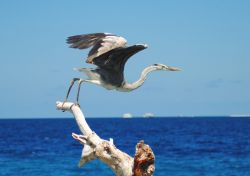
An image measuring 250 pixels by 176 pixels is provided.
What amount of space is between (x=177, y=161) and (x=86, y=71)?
3219 centimetres

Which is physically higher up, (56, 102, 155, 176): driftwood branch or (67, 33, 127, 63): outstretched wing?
(67, 33, 127, 63): outstretched wing

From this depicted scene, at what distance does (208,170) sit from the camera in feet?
129

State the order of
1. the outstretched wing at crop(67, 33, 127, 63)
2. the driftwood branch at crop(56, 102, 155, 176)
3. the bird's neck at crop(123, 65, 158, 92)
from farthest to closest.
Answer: the bird's neck at crop(123, 65, 158, 92) < the outstretched wing at crop(67, 33, 127, 63) < the driftwood branch at crop(56, 102, 155, 176)

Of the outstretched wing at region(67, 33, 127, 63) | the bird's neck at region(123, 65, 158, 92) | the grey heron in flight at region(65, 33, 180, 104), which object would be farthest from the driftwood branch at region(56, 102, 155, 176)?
the bird's neck at region(123, 65, 158, 92)

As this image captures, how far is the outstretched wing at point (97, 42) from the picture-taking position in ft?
42.0

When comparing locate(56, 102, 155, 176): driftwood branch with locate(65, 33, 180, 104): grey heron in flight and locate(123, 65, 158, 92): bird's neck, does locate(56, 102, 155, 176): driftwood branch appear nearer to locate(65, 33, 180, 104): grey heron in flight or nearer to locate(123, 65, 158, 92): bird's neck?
locate(65, 33, 180, 104): grey heron in flight

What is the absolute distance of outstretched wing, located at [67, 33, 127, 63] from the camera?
42.0 ft

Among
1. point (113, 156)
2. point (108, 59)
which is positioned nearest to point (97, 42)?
point (108, 59)

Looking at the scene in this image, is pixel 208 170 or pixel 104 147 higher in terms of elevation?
pixel 208 170

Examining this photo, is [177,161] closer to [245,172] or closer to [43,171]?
[245,172]

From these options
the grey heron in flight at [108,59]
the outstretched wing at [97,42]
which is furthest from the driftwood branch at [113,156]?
the outstretched wing at [97,42]

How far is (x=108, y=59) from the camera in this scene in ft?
44.1

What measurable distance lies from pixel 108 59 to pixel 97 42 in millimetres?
484

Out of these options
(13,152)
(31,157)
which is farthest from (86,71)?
(13,152)
